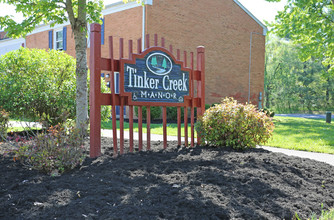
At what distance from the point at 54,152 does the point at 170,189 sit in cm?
172

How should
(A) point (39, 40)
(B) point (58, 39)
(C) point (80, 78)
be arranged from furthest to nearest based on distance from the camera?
(A) point (39, 40) < (B) point (58, 39) < (C) point (80, 78)

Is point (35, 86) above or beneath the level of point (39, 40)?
beneath

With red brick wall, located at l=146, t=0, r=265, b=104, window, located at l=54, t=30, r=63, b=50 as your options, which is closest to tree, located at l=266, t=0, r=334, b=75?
red brick wall, located at l=146, t=0, r=265, b=104

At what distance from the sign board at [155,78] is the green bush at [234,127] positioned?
2.45 feet

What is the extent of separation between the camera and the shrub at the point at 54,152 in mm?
4191

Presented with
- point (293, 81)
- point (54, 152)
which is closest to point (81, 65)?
point (54, 152)

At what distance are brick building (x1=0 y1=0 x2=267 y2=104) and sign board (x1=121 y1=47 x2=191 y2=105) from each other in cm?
1032

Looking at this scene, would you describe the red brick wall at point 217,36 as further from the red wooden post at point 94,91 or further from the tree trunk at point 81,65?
the red wooden post at point 94,91

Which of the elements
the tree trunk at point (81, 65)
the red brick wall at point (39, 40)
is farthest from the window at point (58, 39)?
the tree trunk at point (81, 65)

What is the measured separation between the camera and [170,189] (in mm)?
3557

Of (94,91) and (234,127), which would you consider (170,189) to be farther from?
(234,127)

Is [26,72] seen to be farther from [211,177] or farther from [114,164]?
[211,177]

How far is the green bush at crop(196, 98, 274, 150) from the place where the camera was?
6.18 m

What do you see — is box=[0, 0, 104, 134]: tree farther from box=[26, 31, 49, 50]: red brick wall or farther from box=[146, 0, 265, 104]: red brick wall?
box=[26, 31, 49, 50]: red brick wall
